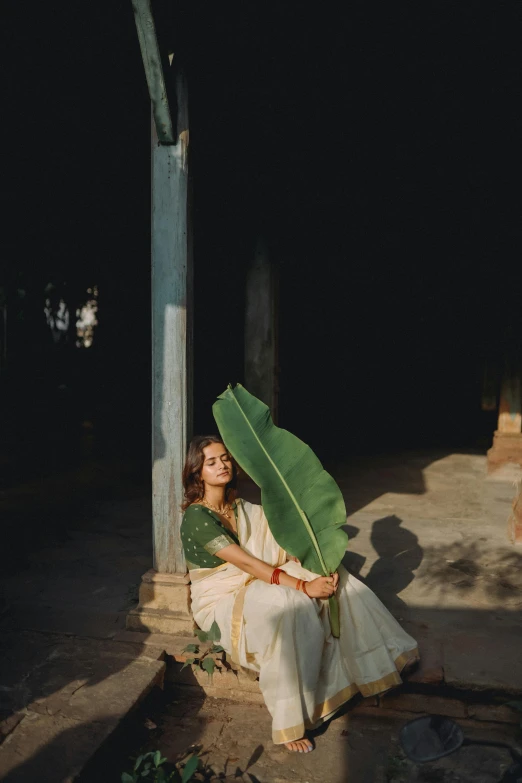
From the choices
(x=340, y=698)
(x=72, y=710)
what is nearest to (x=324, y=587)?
(x=340, y=698)

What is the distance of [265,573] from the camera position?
2.79 metres

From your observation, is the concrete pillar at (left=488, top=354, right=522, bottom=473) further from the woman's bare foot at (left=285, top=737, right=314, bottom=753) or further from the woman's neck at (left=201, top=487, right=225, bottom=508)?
the woman's bare foot at (left=285, top=737, right=314, bottom=753)

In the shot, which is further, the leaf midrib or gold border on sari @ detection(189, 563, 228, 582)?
gold border on sari @ detection(189, 563, 228, 582)

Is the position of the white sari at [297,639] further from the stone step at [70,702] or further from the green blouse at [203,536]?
the stone step at [70,702]

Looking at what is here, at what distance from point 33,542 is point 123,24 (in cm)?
368

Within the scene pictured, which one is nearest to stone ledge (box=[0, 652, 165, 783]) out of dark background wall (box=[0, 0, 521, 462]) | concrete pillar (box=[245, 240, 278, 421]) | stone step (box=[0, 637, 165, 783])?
stone step (box=[0, 637, 165, 783])

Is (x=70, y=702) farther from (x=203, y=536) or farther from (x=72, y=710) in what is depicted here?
(x=203, y=536)

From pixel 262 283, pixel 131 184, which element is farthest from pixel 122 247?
pixel 262 283

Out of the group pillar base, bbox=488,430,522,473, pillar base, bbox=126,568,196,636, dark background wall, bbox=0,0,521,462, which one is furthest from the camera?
pillar base, bbox=488,430,522,473

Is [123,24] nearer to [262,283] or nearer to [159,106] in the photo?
[159,106]

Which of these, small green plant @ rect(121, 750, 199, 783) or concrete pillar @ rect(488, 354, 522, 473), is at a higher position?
concrete pillar @ rect(488, 354, 522, 473)

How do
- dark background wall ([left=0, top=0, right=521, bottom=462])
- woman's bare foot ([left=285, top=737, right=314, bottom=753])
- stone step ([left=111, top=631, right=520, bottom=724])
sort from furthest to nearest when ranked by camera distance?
dark background wall ([left=0, top=0, right=521, bottom=462]) → stone step ([left=111, top=631, right=520, bottom=724]) → woman's bare foot ([left=285, top=737, right=314, bottom=753])

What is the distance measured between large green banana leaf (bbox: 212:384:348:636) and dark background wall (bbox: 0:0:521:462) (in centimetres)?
153

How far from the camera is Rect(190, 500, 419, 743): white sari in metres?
2.58
